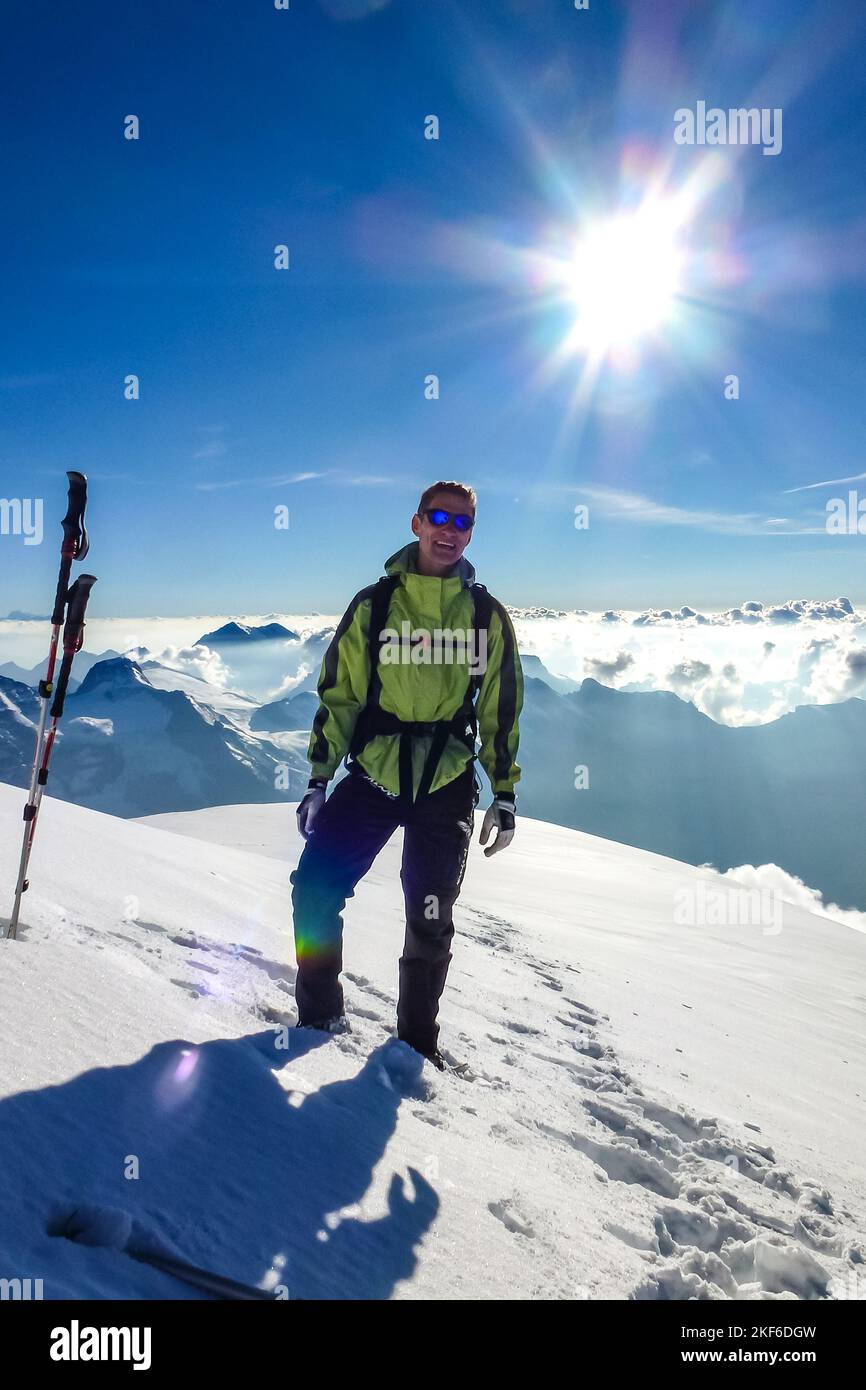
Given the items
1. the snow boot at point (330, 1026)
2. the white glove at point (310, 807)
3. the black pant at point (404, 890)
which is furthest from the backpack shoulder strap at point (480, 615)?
the snow boot at point (330, 1026)

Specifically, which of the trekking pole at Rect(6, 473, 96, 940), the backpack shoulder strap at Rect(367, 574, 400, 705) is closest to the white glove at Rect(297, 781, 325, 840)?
the backpack shoulder strap at Rect(367, 574, 400, 705)

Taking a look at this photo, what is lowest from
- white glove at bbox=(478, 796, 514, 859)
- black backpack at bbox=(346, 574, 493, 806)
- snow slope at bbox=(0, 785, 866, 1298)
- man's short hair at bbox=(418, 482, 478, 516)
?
snow slope at bbox=(0, 785, 866, 1298)

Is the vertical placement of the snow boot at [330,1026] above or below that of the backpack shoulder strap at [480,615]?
below

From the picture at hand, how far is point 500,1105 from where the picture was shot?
13.0 feet

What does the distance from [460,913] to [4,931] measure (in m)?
8.05

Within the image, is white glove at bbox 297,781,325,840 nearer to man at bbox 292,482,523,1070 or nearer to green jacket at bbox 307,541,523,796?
Answer: man at bbox 292,482,523,1070

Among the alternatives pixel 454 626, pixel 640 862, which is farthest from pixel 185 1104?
pixel 640 862

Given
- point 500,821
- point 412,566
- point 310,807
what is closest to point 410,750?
point 310,807

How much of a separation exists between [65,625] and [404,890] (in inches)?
102

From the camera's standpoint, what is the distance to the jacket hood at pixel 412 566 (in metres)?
4.59

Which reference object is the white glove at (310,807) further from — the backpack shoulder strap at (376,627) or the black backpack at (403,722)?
the backpack shoulder strap at (376,627)

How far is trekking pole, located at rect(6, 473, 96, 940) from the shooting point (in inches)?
159

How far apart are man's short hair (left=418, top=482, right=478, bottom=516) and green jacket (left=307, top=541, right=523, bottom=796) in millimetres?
306

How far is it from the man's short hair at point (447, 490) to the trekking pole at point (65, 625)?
199 centimetres
